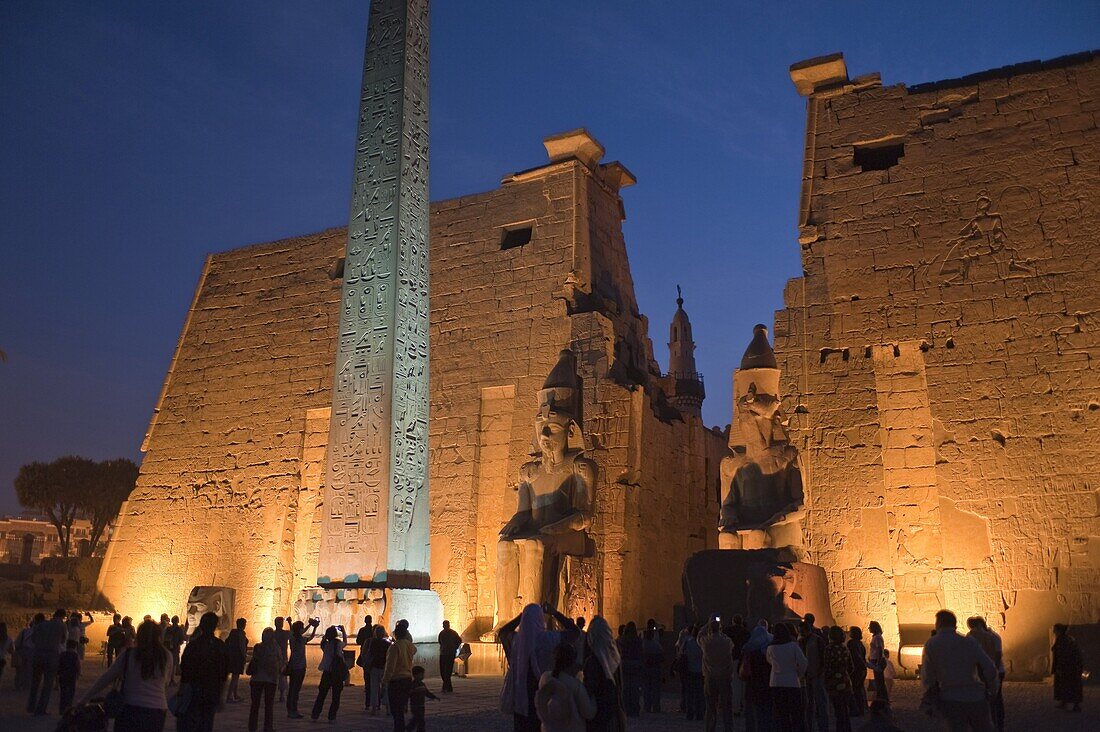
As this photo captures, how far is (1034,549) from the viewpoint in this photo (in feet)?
27.2

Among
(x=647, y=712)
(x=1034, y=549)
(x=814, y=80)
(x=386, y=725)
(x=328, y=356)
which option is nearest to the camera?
(x=386, y=725)

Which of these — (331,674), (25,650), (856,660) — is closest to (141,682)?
(331,674)

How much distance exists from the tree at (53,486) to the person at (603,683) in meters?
24.4

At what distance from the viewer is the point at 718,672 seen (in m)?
4.93

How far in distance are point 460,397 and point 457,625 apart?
2.89 m

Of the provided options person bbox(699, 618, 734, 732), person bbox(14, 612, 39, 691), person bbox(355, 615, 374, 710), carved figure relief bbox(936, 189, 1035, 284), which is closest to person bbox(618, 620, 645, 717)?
person bbox(699, 618, 734, 732)

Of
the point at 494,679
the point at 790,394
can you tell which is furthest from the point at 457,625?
the point at 790,394

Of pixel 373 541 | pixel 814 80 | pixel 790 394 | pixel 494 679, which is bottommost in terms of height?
pixel 494 679

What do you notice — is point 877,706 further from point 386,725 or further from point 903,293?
point 903,293

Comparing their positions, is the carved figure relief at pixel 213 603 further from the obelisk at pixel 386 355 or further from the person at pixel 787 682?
the person at pixel 787 682

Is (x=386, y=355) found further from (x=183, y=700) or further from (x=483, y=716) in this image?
(x=183, y=700)

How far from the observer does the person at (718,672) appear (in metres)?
4.91

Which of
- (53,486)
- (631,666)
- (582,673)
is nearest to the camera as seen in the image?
(582,673)

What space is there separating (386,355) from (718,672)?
4.14m
